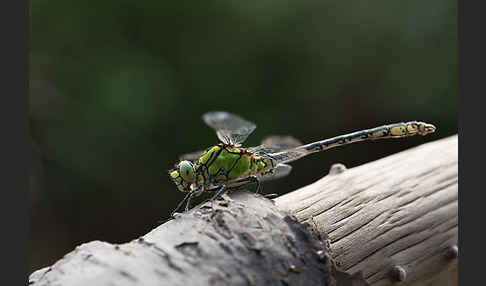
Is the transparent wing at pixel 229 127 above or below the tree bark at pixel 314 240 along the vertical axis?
above

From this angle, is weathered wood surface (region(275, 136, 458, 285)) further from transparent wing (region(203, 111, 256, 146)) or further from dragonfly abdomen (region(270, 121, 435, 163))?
transparent wing (region(203, 111, 256, 146))

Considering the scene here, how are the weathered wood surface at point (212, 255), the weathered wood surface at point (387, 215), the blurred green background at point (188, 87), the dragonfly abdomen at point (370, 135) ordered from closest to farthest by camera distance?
1. the weathered wood surface at point (212, 255)
2. the weathered wood surface at point (387, 215)
3. the dragonfly abdomen at point (370, 135)
4. the blurred green background at point (188, 87)

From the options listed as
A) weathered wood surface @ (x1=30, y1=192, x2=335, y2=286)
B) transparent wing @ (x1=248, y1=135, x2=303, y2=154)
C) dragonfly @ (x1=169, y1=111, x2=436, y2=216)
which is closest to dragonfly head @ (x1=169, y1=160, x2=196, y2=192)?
dragonfly @ (x1=169, y1=111, x2=436, y2=216)

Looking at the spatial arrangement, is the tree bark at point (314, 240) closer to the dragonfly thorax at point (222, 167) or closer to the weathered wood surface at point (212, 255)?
the weathered wood surface at point (212, 255)

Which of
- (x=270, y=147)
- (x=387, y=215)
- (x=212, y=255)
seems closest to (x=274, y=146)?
(x=270, y=147)

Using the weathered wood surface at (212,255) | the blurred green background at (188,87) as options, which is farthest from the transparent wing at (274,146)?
the blurred green background at (188,87)

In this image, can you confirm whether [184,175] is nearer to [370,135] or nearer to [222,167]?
[222,167]
